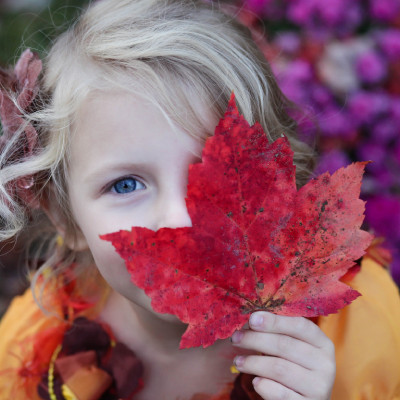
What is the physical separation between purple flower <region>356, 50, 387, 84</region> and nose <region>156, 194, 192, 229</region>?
142 cm

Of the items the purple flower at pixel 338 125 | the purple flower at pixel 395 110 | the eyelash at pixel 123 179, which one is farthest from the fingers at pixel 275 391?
the purple flower at pixel 395 110

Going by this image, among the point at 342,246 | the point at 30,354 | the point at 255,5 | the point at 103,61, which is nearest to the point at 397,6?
the point at 255,5

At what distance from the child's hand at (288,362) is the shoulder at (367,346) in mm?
254

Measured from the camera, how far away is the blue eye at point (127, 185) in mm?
908

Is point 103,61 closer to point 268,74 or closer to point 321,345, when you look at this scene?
point 268,74

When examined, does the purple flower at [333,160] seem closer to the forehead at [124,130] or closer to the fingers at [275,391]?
the forehead at [124,130]

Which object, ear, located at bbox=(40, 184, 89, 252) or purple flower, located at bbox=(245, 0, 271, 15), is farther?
purple flower, located at bbox=(245, 0, 271, 15)

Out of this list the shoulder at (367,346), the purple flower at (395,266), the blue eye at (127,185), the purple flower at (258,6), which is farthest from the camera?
the purple flower at (258,6)

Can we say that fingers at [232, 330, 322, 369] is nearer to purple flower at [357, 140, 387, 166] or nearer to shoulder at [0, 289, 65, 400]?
shoulder at [0, 289, 65, 400]

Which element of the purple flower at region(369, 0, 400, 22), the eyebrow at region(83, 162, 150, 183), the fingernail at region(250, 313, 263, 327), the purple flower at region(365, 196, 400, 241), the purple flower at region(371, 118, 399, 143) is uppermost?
the purple flower at region(369, 0, 400, 22)

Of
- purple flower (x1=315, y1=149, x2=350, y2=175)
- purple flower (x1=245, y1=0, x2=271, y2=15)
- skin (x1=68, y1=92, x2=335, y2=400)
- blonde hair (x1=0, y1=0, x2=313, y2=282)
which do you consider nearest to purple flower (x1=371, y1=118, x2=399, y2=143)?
purple flower (x1=315, y1=149, x2=350, y2=175)

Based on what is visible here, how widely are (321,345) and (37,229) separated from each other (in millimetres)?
943

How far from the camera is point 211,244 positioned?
2.35 feet

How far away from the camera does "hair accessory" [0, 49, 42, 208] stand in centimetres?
104
